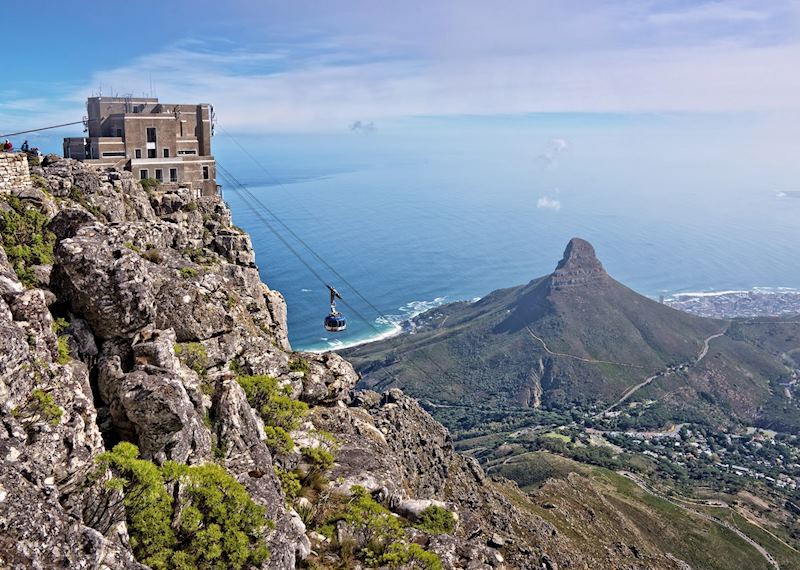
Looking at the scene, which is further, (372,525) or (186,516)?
(372,525)

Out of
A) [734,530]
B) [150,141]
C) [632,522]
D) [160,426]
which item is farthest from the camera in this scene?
[734,530]

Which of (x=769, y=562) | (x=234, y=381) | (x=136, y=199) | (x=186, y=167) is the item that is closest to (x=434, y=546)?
(x=234, y=381)

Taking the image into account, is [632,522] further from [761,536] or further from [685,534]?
[761,536]


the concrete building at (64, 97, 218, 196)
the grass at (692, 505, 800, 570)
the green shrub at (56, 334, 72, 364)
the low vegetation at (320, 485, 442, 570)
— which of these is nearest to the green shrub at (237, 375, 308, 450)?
the low vegetation at (320, 485, 442, 570)

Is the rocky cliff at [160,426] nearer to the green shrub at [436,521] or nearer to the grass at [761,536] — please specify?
the green shrub at [436,521]

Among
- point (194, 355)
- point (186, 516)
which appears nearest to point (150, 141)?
point (194, 355)

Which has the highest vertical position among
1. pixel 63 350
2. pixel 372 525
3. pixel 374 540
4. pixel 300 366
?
pixel 63 350
